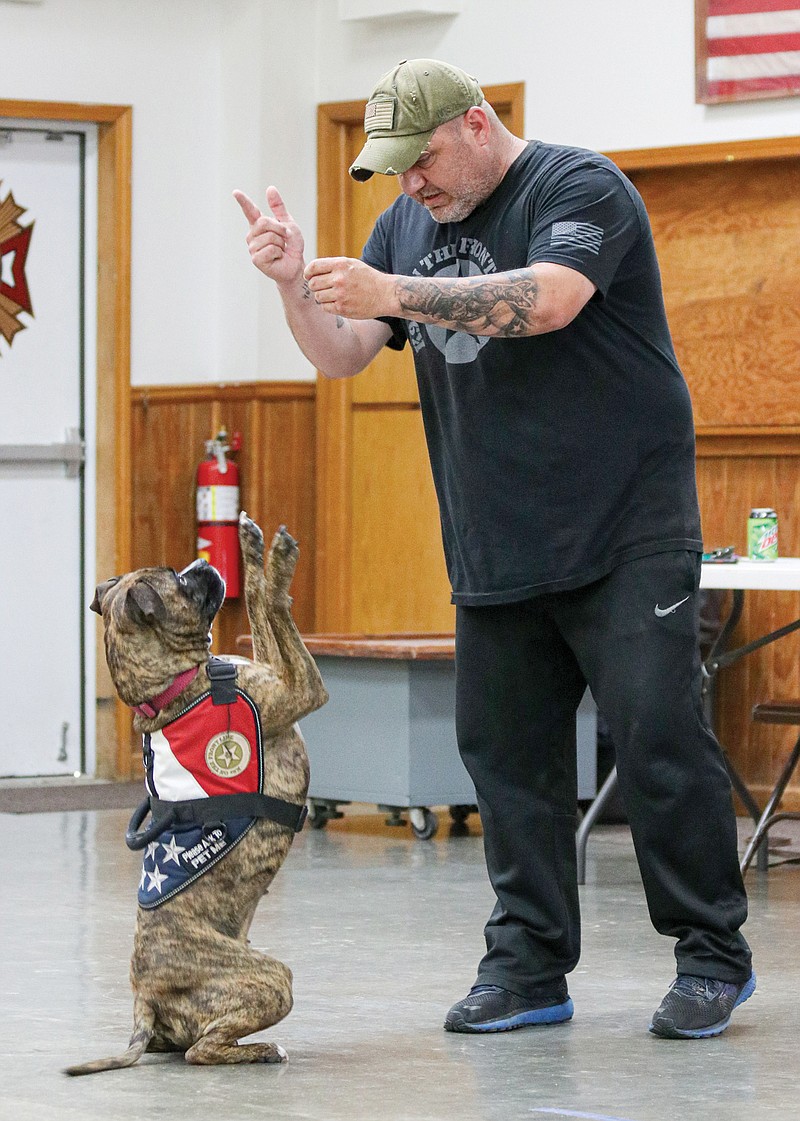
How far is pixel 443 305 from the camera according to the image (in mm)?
2814

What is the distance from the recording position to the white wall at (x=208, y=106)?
284 inches

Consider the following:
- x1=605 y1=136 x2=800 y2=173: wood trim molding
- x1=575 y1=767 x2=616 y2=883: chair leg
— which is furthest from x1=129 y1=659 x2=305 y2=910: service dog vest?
x1=605 y1=136 x2=800 y2=173: wood trim molding

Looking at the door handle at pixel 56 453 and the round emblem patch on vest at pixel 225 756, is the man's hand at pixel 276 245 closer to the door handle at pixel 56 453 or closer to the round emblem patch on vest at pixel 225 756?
the round emblem patch on vest at pixel 225 756

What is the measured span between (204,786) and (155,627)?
0.26m

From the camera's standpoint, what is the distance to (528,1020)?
3158mm

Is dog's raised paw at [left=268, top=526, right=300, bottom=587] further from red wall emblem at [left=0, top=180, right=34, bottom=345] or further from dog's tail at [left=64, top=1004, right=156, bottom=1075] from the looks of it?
red wall emblem at [left=0, top=180, right=34, bottom=345]

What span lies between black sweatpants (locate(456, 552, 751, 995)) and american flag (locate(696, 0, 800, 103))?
3716mm

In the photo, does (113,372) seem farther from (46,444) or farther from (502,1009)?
(502,1009)

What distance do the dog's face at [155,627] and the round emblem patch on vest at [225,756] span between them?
119 mm

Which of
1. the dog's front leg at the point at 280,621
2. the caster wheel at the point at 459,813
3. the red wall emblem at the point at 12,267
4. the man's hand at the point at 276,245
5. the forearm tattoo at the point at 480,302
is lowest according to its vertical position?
the caster wheel at the point at 459,813

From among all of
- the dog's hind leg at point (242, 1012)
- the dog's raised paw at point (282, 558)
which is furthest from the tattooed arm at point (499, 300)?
→ the dog's hind leg at point (242, 1012)

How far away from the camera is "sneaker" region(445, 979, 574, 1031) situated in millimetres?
3109

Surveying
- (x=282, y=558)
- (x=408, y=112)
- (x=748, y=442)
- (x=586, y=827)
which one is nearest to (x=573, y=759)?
(x=282, y=558)

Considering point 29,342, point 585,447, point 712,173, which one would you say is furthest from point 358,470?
point 585,447
